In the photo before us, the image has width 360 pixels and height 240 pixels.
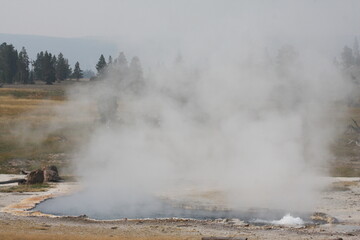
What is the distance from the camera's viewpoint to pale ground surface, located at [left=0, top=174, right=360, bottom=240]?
29406 millimetres

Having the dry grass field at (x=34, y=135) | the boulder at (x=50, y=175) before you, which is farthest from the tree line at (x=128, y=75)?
the boulder at (x=50, y=175)

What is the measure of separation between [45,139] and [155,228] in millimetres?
49365

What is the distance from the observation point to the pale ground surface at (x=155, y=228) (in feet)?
96.5

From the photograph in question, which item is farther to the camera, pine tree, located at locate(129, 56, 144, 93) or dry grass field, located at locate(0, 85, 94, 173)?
pine tree, located at locate(129, 56, 144, 93)

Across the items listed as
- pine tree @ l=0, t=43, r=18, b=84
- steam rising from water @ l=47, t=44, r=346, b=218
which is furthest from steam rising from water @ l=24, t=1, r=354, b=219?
pine tree @ l=0, t=43, r=18, b=84

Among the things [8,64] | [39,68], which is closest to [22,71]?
[8,64]

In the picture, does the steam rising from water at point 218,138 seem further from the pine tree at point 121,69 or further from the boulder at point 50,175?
the pine tree at point 121,69

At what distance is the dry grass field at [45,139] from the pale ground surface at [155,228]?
29.8 meters

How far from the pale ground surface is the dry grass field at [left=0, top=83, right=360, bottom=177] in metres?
29.8

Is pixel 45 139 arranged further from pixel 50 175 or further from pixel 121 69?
pixel 50 175

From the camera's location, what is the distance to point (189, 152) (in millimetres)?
69312

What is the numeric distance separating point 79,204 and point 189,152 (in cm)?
2741

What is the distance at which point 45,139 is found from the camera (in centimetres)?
7888

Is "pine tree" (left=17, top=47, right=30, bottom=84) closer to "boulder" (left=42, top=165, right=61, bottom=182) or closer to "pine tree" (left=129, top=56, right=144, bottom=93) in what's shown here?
"pine tree" (left=129, top=56, right=144, bottom=93)
